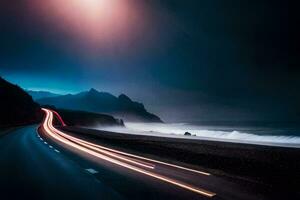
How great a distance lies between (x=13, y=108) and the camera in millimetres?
116250

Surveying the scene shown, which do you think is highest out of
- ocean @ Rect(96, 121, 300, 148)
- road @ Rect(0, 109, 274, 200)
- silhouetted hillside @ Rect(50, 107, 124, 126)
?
silhouetted hillside @ Rect(50, 107, 124, 126)

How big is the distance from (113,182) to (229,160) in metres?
9.20

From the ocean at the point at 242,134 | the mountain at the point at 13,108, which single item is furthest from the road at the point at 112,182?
the mountain at the point at 13,108

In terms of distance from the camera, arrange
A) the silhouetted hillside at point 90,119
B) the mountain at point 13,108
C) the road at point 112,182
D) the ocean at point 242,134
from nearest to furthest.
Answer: the road at point 112,182
the ocean at point 242,134
the mountain at point 13,108
the silhouetted hillside at point 90,119

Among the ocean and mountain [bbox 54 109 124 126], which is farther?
mountain [bbox 54 109 124 126]

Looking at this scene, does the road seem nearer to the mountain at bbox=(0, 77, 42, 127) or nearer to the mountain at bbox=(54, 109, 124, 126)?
the mountain at bbox=(0, 77, 42, 127)

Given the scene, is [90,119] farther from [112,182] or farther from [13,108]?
[112,182]

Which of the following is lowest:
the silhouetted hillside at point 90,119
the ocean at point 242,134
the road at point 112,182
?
the road at point 112,182

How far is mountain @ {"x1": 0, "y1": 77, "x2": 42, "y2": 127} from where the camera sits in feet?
352

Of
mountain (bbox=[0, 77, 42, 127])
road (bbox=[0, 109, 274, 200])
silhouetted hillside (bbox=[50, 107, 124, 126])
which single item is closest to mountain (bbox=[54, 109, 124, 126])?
silhouetted hillside (bbox=[50, 107, 124, 126])

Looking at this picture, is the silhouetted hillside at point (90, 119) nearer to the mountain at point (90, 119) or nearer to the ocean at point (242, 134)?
the mountain at point (90, 119)

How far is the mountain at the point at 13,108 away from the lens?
107250 millimetres

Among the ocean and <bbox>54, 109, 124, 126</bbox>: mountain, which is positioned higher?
<bbox>54, 109, 124, 126</bbox>: mountain

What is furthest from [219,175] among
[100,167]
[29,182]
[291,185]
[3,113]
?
[3,113]
